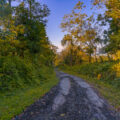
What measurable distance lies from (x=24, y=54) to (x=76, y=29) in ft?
47.8

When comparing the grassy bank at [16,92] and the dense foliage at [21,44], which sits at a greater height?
the dense foliage at [21,44]

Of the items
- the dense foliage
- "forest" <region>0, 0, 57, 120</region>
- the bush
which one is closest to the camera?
"forest" <region>0, 0, 57, 120</region>

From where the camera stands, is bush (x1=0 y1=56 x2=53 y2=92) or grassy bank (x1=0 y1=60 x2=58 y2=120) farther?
bush (x1=0 y1=56 x2=53 y2=92)

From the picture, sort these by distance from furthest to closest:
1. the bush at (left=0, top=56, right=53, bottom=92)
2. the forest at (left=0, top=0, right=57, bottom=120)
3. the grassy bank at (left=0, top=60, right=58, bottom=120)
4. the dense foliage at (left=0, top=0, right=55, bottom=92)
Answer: the dense foliage at (left=0, top=0, right=55, bottom=92)
the bush at (left=0, top=56, right=53, bottom=92)
the forest at (left=0, top=0, right=57, bottom=120)
the grassy bank at (left=0, top=60, right=58, bottom=120)

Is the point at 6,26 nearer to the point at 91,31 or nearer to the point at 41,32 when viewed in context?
the point at 41,32

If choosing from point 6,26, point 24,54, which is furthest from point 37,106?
point 24,54

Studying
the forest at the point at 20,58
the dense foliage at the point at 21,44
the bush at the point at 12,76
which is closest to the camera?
the forest at the point at 20,58

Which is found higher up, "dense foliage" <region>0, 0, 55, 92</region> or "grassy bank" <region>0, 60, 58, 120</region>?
"dense foliage" <region>0, 0, 55, 92</region>

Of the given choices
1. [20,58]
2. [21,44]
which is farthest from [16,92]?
[21,44]

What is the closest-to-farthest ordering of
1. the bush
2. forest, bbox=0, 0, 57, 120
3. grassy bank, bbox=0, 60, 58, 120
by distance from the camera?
grassy bank, bbox=0, 60, 58, 120 → forest, bbox=0, 0, 57, 120 → the bush

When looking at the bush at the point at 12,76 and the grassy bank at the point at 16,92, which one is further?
the bush at the point at 12,76

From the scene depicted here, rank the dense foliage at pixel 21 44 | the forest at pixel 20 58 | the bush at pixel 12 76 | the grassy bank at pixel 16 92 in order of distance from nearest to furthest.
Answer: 1. the grassy bank at pixel 16 92
2. the forest at pixel 20 58
3. the bush at pixel 12 76
4. the dense foliage at pixel 21 44

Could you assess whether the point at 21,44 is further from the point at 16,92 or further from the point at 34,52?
the point at 16,92

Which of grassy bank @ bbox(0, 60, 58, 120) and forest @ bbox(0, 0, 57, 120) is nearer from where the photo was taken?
grassy bank @ bbox(0, 60, 58, 120)
